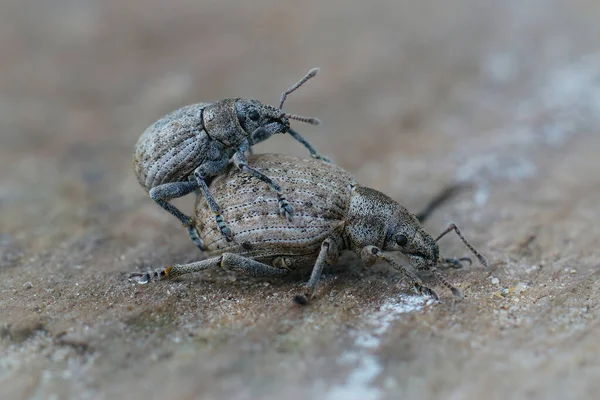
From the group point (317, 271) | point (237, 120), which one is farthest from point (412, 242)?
point (237, 120)

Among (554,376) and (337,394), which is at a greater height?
(337,394)

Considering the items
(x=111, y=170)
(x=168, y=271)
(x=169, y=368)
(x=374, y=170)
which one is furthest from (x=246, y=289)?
(x=111, y=170)

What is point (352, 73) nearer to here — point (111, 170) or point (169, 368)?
point (111, 170)

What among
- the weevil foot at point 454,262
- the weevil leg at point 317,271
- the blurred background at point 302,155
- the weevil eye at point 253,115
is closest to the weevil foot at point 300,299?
the weevil leg at point 317,271

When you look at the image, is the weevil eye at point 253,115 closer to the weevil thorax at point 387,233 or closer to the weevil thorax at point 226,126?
the weevil thorax at point 226,126

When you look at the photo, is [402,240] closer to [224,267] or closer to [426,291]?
[426,291]

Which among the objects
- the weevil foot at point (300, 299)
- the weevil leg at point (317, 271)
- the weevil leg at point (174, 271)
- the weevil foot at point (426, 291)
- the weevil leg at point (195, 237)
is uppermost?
the weevil leg at point (195, 237)

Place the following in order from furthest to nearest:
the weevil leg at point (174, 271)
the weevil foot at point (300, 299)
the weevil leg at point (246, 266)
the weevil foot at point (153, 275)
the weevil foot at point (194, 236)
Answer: the weevil foot at point (194, 236), the weevil foot at point (153, 275), the weevil leg at point (174, 271), the weevil leg at point (246, 266), the weevil foot at point (300, 299)
